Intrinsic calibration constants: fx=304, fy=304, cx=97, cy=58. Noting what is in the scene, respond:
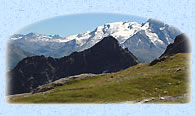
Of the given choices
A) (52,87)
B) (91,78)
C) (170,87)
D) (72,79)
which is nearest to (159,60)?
(91,78)

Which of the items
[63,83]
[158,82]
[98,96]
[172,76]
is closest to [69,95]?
[98,96]

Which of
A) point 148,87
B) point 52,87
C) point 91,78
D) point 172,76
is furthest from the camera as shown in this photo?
point 91,78

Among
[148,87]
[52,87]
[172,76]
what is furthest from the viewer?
[52,87]

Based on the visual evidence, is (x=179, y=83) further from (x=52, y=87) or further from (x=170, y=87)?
(x=52, y=87)

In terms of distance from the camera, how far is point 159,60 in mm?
181750

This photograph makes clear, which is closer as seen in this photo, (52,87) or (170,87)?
(170,87)

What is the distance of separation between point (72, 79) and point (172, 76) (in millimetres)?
68815

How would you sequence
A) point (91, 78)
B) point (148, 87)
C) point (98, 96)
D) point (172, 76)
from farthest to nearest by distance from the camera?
1. point (91, 78)
2. point (172, 76)
3. point (148, 87)
4. point (98, 96)

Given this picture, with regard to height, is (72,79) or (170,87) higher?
(170,87)

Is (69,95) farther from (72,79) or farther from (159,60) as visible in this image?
(159,60)

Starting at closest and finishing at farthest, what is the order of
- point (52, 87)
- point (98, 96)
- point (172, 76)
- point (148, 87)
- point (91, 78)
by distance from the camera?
point (98, 96) < point (148, 87) < point (172, 76) < point (52, 87) < point (91, 78)

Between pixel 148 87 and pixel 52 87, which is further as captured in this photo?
pixel 52 87

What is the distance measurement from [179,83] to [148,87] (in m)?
11.0

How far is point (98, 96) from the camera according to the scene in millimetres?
102938
